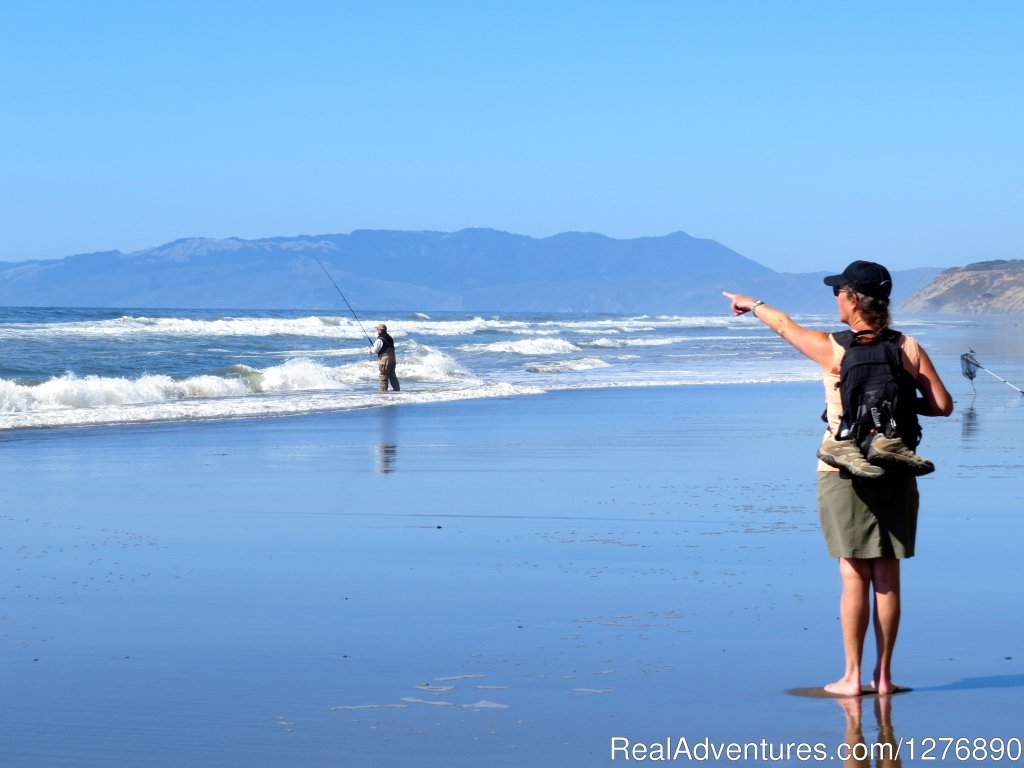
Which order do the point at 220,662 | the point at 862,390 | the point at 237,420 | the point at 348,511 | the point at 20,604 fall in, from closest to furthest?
1. the point at 862,390
2. the point at 220,662
3. the point at 20,604
4. the point at 348,511
5. the point at 237,420

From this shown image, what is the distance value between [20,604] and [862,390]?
137 inches

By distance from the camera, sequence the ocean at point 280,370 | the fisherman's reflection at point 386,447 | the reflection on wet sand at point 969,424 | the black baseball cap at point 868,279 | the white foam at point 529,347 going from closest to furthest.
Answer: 1. the black baseball cap at point 868,279
2. the fisherman's reflection at point 386,447
3. the reflection on wet sand at point 969,424
4. the ocean at point 280,370
5. the white foam at point 529,347

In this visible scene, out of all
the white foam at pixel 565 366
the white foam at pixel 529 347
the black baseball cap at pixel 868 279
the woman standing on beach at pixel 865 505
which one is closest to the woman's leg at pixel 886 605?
the woman standing on beach at pixel 865 505

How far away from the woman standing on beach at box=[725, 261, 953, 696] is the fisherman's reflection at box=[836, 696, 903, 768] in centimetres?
7

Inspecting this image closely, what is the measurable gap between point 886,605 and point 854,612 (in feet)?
0.34

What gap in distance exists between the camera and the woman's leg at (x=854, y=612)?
14.0 ft

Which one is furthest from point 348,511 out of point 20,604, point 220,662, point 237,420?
point 237,420

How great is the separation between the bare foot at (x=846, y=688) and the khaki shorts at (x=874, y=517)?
385 millimetres

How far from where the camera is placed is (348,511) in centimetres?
812

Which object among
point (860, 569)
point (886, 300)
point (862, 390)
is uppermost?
point (886, 300)

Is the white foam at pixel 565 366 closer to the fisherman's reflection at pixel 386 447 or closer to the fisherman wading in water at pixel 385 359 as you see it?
the fisherman wading in water at pixel 385 359

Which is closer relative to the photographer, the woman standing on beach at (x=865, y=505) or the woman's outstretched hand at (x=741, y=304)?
the woman standing on beach at (x=865, y=505)

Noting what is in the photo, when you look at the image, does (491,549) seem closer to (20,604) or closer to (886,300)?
(20,604)

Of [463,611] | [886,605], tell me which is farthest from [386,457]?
[886,605]
